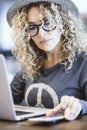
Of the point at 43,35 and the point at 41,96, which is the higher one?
the point at 43,35

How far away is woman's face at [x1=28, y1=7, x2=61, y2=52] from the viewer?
157 centimetres

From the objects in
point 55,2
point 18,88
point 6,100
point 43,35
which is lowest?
point 18,88

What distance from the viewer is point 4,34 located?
7.89ft

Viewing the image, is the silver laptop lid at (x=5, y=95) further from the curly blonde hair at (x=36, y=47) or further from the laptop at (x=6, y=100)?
the curly blonde hair at (x=36, y=47)

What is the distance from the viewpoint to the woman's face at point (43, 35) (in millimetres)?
1569

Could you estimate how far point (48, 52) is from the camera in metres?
1.71

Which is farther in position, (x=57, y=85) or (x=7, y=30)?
(x=7, y=30)

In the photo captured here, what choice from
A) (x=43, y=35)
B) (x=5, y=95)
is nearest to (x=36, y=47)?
(x=43, y=35)

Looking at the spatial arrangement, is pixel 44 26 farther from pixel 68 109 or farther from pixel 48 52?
pixel 68 109

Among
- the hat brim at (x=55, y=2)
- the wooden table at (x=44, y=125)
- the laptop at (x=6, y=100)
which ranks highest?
the hat brim at (x=55, y=2)

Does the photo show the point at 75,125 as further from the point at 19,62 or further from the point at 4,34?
the point at 4,34

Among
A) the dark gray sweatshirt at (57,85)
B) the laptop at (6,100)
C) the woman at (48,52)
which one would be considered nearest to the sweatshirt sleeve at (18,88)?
the woman at (48,52)

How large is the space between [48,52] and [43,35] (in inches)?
6.7

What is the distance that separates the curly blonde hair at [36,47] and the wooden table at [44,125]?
50 cm
